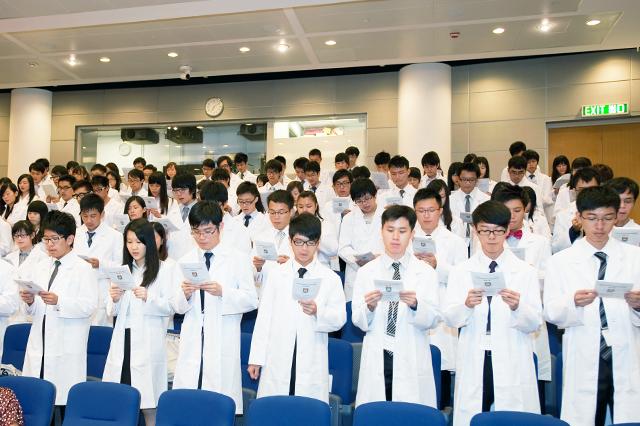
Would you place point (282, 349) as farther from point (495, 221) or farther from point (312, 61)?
point (312, 61)

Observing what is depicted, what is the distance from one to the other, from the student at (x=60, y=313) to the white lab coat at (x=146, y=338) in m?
0.28

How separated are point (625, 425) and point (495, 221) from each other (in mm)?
1282

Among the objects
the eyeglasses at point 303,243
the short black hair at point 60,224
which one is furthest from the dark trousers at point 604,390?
the short black hair at point 60,224

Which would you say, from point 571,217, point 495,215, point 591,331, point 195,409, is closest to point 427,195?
point 495,215

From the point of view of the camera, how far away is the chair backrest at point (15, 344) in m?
4.42

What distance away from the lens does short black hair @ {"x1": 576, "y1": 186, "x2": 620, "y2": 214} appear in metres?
3.22

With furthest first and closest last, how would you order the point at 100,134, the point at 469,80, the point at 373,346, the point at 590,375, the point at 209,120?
the point at 100,134 → the point at 209,120 → the point at 469,80 → the point at 373,346 → the point at 590,375

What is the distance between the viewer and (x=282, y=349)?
361cm

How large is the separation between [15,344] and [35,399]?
1.48 metres

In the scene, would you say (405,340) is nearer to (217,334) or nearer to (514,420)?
(514,420)

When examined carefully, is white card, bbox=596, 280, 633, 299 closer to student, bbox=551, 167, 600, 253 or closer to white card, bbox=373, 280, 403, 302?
white card, bbox=373, 280, 403, 302

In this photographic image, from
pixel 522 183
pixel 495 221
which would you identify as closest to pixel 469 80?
pixel 522 183

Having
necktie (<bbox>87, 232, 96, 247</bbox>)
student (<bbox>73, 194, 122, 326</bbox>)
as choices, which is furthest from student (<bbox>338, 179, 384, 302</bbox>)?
necktie (<bbox>87, 232, 96, 247</bbox>)

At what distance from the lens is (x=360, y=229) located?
5730 millimetres
